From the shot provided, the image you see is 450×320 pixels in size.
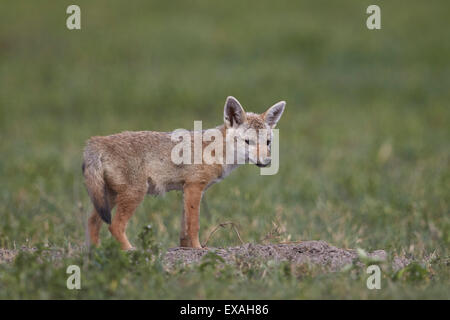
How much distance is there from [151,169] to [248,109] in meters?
11.6

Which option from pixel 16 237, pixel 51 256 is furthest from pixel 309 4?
pixel 51 256

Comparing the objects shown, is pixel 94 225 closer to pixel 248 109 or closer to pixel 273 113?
pixel 273 113

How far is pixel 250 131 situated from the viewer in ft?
23.8

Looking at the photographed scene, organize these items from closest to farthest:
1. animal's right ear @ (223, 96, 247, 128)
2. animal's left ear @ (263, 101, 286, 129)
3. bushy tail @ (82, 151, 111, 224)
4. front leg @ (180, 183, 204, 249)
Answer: bushy tail @ (82, 151, 111, 224)
front leg @ (180, 183, 204, 249)
animal's right ear @ (223, 96, 247, 128)
animal's left ear @ (263, 101, 286, 129)

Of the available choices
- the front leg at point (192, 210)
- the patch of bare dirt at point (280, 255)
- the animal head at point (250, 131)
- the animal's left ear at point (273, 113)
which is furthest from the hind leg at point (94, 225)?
the animal's left ear at point (273, 113)

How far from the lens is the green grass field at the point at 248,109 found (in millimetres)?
5934

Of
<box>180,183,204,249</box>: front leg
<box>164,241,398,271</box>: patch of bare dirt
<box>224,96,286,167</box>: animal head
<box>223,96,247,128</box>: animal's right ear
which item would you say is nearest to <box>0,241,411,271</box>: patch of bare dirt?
<box>164,241,398,271</box>: patch of bare dirt

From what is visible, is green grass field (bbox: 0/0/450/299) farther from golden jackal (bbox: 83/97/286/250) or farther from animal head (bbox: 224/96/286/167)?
animal head (bbox: 224/96/286/167)

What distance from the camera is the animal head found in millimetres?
7102

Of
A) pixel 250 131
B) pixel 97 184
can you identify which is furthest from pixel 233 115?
pixel 97 184

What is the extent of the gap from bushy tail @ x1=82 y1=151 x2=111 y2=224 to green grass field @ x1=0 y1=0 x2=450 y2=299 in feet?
0.66

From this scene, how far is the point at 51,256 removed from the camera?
20.2ft

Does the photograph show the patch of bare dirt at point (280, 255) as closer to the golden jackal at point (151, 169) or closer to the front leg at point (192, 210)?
the front leg at point (192, 210)
